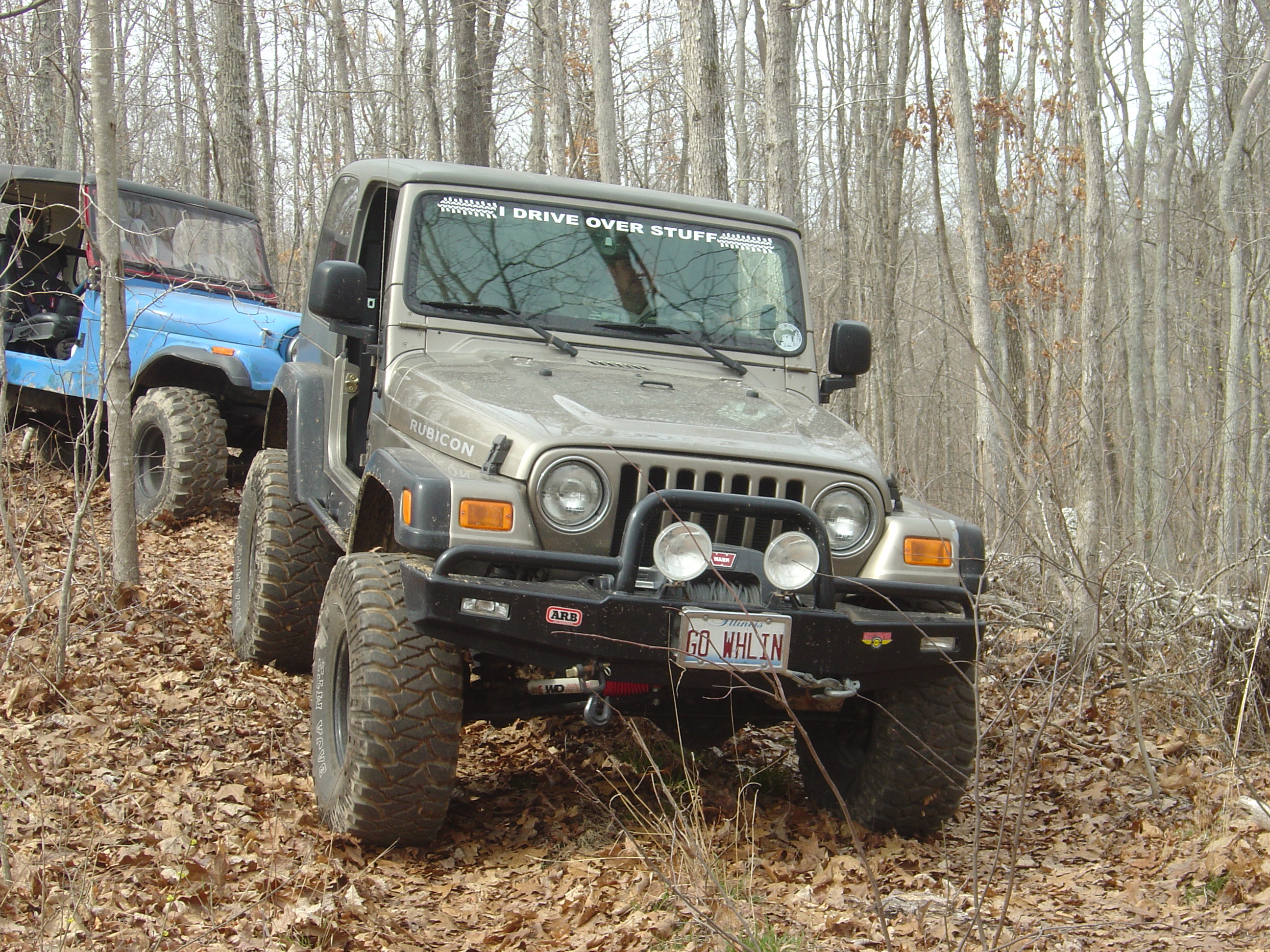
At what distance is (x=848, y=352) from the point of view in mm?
4754

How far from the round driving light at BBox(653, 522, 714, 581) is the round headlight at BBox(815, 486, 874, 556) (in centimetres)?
48

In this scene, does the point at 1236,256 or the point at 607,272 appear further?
the point at 1236,256

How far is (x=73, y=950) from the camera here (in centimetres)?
282

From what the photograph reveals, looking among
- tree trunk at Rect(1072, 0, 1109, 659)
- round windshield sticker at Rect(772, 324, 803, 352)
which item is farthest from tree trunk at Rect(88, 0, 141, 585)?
tree trunk at Rect(1072, 0, 1109, 659)

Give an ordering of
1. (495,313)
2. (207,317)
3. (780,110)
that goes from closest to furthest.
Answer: (495,313)
(207,317)
(780,110)

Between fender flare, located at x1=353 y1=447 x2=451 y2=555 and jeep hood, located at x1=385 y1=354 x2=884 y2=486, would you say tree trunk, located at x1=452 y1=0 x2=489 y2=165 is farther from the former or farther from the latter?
fender flare, located at x1=353 y1=447 x2=451 y2=555

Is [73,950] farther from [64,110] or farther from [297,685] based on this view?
[64,110]

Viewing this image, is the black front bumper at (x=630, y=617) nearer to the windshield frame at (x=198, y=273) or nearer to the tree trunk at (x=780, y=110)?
the windshield frame at (x=198, y=273)

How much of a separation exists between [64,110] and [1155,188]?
1636 centimetres

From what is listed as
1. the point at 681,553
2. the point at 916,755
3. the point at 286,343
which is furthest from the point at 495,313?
the point at 286,343

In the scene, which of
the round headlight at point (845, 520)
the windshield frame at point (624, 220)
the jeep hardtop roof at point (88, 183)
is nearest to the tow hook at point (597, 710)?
the round headlight at point (845, 520)

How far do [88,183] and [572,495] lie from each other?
5836 mm

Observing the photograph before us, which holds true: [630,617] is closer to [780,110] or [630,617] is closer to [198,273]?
[198,273]

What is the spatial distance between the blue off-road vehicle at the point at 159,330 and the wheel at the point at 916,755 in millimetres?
5114
